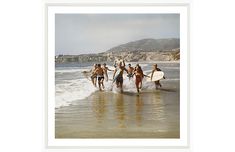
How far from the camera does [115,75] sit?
2131mm

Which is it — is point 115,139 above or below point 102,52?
below

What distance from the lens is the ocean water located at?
211 cm

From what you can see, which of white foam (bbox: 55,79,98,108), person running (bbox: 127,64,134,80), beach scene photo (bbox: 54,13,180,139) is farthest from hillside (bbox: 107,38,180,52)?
white foam (bbox: 55,79,98,108)

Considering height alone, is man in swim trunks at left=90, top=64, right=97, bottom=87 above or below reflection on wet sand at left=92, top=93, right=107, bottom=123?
above

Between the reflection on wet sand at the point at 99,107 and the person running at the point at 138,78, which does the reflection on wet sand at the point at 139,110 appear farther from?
the reflection on wet sand at the point at 99,107

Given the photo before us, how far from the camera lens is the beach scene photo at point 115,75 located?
6.89 feet

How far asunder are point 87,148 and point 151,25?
→ 78 centimetres

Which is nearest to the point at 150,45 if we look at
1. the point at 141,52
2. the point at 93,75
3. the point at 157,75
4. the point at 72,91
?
the point at 141,52

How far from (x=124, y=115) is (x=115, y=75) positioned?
233 millimetres

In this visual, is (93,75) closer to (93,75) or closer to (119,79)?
(93,75)

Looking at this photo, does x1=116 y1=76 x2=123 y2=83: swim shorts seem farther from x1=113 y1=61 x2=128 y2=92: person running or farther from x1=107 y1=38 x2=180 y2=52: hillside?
x1=107 y1=38 x2=180 y2=52: hillside
